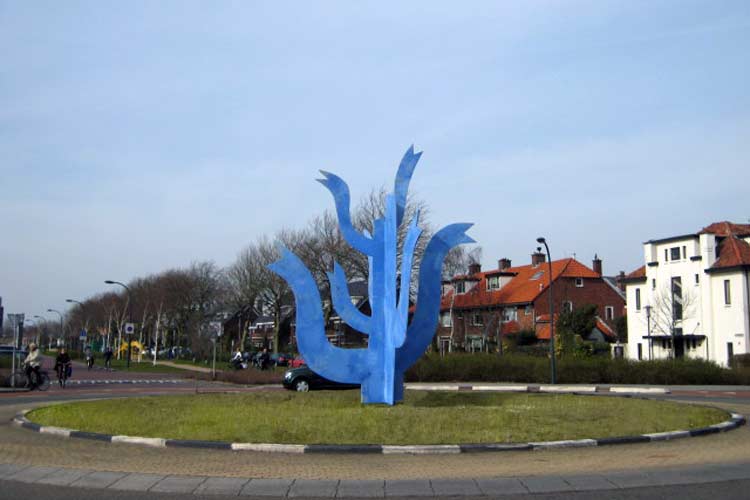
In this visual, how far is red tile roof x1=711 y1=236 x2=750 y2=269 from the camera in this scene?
4709 centimetres

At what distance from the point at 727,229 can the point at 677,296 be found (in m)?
5.76

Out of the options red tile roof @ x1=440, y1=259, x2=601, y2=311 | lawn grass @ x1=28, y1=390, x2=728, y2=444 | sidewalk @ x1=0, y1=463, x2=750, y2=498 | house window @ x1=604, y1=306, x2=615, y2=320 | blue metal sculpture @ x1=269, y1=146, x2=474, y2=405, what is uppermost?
red tile roof @ x1=440, y1=259, x2=601, y2=311

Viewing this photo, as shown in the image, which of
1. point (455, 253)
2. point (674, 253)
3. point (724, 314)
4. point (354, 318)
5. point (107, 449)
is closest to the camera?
point (107, 449)

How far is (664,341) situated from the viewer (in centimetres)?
5334

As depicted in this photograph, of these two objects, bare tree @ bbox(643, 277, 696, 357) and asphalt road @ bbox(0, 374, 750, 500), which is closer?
asphalt road @ bbox(0, 374, 750, 500)

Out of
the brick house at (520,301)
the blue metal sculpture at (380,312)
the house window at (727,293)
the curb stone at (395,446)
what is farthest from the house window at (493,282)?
the curb stone at (395,446)

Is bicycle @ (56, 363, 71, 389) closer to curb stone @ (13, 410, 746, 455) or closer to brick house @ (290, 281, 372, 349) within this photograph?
curb stone @ (13, 410, 746, 455)

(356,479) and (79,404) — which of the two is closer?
(356,479)

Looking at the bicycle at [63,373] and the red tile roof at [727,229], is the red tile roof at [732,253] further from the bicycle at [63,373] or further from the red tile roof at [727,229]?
the bicycle at [63,373]

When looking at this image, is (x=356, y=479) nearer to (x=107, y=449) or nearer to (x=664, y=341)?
(x=107, y=449)

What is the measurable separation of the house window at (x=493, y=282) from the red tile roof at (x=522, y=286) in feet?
1.25

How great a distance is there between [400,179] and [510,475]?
1053 centimetres

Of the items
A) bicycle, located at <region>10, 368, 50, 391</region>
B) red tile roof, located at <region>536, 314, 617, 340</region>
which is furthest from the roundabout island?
red tile roof, located at <region>536, 314, 617, 340</region>

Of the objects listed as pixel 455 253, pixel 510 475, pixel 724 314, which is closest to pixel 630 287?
pixel 724 314
